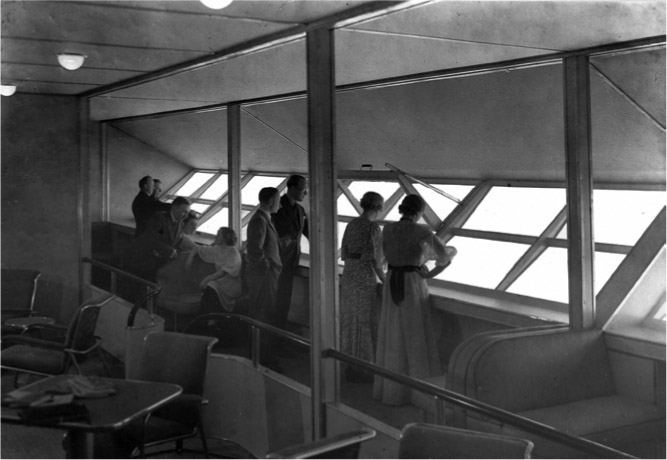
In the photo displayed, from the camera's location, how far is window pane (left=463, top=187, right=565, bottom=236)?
2715 mm

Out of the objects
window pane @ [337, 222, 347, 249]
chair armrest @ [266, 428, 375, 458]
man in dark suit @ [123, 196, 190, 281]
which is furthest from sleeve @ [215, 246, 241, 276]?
chair armrest @ [266, 428, 375, 458]

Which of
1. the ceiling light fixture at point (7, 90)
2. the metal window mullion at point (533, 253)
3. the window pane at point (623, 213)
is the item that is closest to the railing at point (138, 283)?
the ceiling light fixture at point (7, 90)

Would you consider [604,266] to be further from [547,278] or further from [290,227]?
[290,227]

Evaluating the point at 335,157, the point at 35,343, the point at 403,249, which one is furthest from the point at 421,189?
the point at 35,343

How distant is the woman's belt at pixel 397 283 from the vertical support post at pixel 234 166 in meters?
0.73

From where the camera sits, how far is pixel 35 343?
2.98 metres

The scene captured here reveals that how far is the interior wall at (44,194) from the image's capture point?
293cm

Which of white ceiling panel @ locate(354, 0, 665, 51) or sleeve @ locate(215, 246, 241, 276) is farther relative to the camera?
sleeve @ locate(215, 246, 241, 276)

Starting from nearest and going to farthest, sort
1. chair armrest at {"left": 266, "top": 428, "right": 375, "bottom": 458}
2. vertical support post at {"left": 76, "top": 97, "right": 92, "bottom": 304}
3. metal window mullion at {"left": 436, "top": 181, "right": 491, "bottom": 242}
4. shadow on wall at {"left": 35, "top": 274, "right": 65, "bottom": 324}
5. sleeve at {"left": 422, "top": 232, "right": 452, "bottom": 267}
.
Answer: chair armrest at {"left": 266, "top": 428, "right": 375, "bottom": 458}, metal window mullion at {"left": 436, "top": 181, "right": 491, "bottom": 242}, sleeve at {"left": 422, "top": 232, "right": 452, "bottom": 267}, shadow on wall at {"left": 35, "top": 274, "right": 65, "bottom": 324}, vertical support post at {"left": 76, "top": 97, "right": 92, "bottom": 304}

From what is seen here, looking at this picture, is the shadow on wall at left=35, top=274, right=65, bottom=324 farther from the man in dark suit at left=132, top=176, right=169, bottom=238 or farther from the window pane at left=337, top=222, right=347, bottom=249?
the window pane at left=337, top=222, right=347, bottom=249

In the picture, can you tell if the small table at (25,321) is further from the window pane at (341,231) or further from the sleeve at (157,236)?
the window pane at (341,231)

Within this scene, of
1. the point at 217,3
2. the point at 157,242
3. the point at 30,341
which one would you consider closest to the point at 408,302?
the point at 157,242

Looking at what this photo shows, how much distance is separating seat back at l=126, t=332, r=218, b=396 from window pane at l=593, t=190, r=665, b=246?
1.62m

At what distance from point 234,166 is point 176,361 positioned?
85 cm
